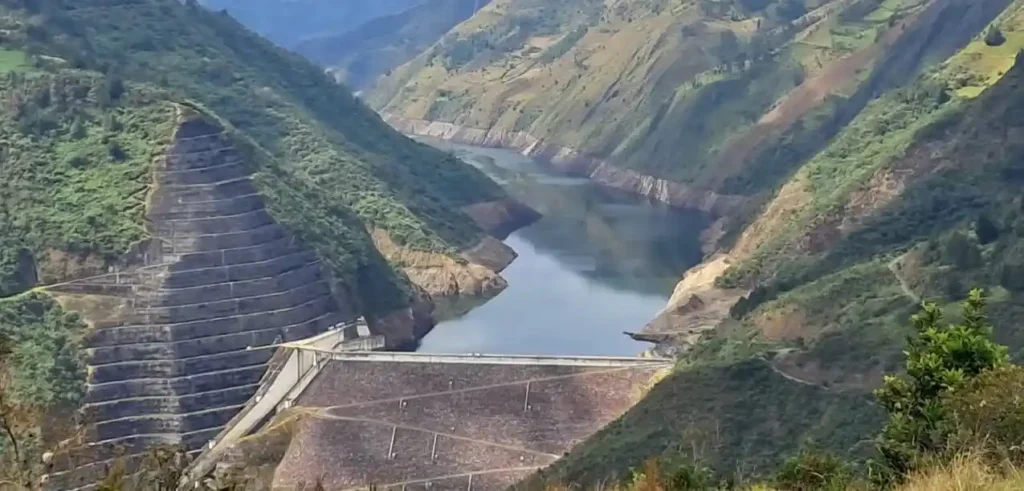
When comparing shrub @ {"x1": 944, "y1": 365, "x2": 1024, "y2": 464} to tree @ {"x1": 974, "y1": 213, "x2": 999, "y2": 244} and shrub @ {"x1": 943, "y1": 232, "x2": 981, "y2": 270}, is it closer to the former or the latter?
shrub @ {"x1": 943, "y1": 232, "x2": 981, "y2": 270}

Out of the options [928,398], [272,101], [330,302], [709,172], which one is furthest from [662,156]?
[928,398]

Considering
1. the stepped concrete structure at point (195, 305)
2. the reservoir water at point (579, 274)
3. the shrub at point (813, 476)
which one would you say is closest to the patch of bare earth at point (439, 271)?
the reservoir water at point (579, 274)

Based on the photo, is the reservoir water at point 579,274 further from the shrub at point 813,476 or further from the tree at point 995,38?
the shrub at point 813,476

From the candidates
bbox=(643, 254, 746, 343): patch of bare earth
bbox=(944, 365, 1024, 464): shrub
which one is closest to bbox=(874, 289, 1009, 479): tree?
bbox=(944, 365, 1024, 464): shrub

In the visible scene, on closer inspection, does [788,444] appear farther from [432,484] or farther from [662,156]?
[662,156]

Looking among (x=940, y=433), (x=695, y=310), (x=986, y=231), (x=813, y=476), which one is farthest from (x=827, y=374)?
(x=813, y=476)
